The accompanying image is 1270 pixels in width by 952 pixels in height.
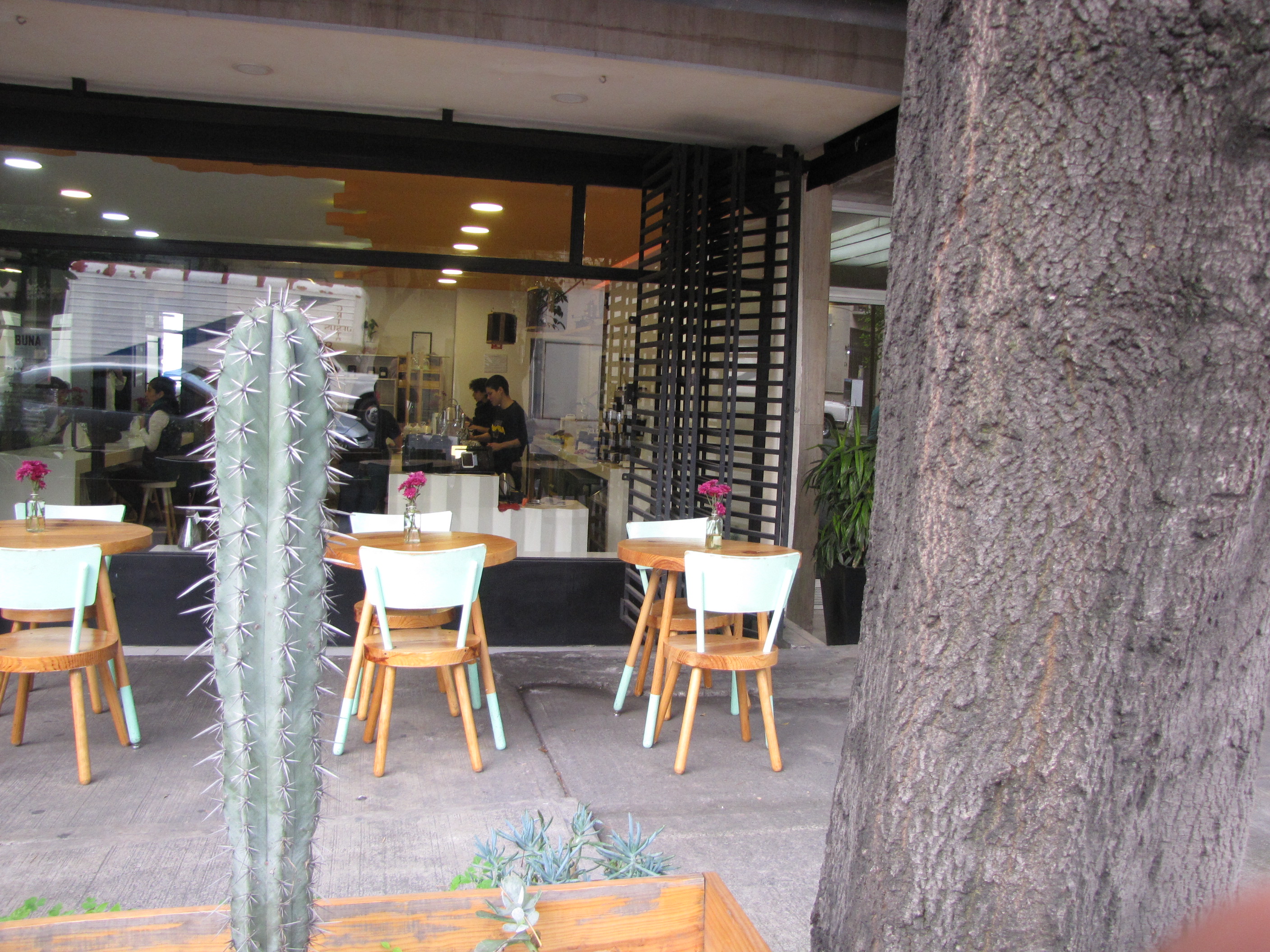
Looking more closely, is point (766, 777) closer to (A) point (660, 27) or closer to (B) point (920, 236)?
(B) point (920, 236)

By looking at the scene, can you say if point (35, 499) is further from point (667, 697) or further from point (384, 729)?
point (667, 697)

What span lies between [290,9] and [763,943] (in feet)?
12.6

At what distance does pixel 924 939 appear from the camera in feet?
4.44

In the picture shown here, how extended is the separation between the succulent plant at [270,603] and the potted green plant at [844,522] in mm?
4533

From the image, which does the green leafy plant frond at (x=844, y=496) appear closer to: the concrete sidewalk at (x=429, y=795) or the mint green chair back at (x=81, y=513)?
the concrete sidewalk at (x=429, y=795)

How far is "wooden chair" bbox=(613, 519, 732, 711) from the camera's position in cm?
425

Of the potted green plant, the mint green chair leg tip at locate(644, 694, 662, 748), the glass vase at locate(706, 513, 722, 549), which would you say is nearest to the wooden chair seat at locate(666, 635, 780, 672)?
the mint green chair leg tip at locate(644, 694, 662, 748)

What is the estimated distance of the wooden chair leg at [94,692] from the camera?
4.08 m

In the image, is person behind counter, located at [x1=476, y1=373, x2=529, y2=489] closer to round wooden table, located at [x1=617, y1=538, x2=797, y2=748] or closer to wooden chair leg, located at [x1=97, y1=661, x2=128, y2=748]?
round wooden table, located at [x1=617, y1=538, x2=797, y2=748]

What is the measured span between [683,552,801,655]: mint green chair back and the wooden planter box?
210cm

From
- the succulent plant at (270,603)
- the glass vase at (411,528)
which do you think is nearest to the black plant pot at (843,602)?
the glass vase at (411,528)

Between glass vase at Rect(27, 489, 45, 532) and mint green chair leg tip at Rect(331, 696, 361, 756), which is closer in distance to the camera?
mint green chair leg tip at Rect(331, 696, 361, 756)

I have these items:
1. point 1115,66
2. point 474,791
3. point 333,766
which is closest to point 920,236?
point 1115,66

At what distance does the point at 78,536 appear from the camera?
3.79 m
